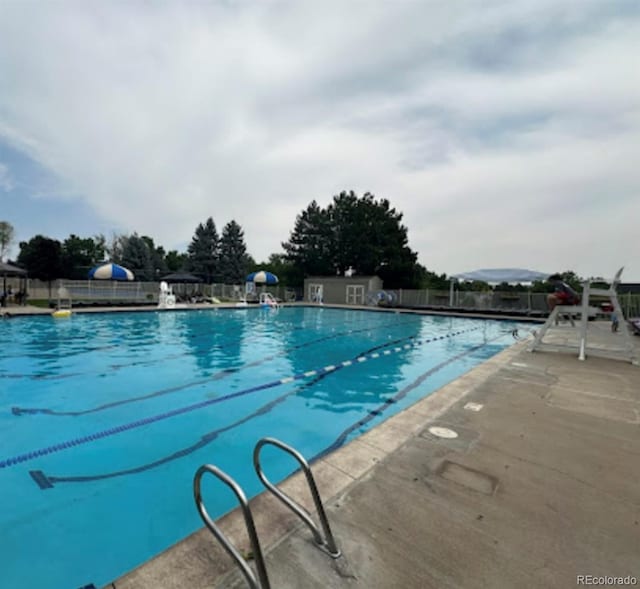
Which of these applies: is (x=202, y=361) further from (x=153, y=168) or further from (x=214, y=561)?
(x=153, y=168)

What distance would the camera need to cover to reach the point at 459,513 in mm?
1721

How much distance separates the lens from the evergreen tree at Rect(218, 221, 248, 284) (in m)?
33.6

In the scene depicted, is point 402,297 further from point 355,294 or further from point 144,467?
point 144,467

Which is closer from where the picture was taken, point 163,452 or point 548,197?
point 163,452

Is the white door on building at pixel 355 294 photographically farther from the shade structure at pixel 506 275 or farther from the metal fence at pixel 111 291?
the shade structure at pixel 506 275

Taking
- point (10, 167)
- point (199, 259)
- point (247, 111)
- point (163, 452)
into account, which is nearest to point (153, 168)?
point (247, 111)

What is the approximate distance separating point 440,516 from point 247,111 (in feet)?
35.7

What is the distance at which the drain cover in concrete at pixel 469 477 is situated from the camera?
6.48 feet

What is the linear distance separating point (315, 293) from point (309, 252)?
5.93m

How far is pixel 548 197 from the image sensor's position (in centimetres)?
1274

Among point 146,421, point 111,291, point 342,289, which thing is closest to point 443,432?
point 146,421

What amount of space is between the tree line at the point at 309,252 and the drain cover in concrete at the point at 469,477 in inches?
1059

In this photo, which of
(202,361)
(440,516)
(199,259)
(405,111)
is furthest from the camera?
(199,259)

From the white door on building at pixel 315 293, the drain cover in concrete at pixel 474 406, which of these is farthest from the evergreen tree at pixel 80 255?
the drain cover in concrete at pixel 474 406
